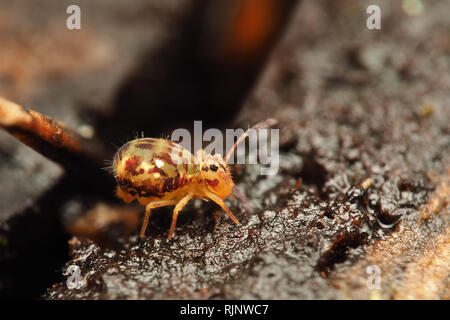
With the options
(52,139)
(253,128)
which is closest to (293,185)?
(253,128)

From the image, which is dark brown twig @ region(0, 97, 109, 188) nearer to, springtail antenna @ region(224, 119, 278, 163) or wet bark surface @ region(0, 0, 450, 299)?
wet bark surface @ region(0, 0, 450, 299)

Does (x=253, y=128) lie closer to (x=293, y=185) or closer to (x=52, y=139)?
(x=293, y=185)

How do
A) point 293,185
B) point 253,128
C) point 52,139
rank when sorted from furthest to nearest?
point 253,128, point 293,185, point 52,139

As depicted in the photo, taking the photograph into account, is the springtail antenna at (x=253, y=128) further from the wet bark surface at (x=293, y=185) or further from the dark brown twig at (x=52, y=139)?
the dark brown twig at (x=52, y=139)

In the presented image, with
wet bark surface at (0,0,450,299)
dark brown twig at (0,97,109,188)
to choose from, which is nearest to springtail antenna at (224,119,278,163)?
wet bark surface at (0,0,450,299)

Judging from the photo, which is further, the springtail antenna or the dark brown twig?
the springtail antenna

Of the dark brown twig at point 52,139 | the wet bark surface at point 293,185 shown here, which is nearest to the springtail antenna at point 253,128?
the wet bark surface at point 293,185
